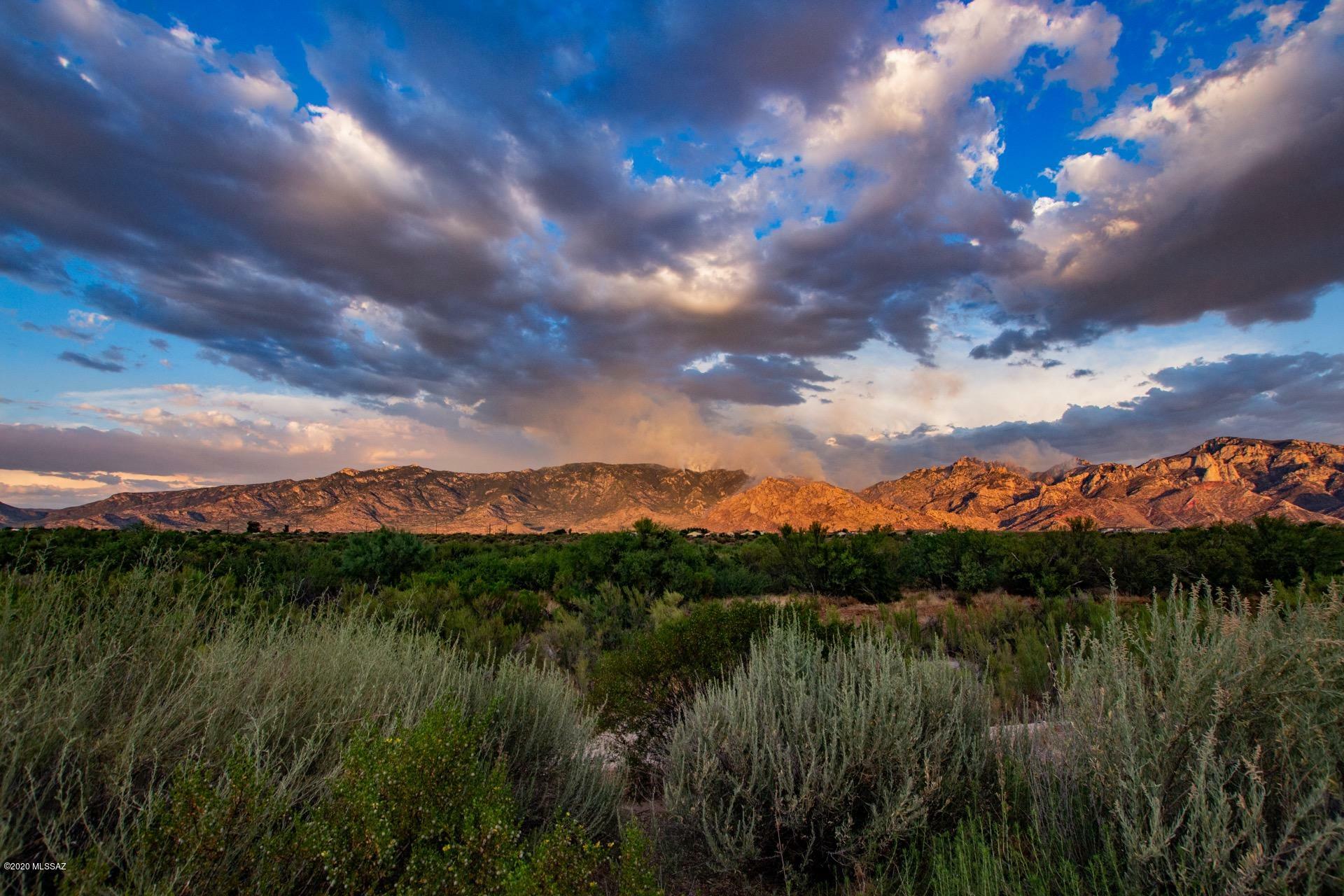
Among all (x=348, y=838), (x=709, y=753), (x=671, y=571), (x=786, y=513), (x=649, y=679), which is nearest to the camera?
(x=348, y=838)

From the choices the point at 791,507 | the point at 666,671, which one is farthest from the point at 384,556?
the point at 791,507

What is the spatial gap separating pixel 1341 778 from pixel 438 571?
17.8 meters

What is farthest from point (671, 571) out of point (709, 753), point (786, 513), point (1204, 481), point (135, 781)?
point (1204, 481)

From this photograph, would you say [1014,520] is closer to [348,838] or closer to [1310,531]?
[1310,531]

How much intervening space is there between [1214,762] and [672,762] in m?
3.08

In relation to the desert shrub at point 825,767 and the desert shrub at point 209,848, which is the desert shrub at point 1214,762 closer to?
the desert shrub at point 825,767

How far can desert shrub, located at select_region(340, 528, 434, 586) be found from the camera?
17266 mm

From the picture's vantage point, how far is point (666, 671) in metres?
6.05

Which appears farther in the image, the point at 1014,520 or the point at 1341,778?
the point at 1014,520

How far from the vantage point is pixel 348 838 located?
276 cm

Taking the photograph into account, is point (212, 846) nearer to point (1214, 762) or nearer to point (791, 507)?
point (1214, 762)

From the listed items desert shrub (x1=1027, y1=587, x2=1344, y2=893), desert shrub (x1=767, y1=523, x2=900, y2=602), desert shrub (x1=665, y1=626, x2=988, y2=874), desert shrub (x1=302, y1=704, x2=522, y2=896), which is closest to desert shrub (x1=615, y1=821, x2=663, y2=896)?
desert shrub (x1=302, y1=704, x2=522, y2=896)

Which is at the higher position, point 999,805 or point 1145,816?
point 1145,816

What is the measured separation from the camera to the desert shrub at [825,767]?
3.71m
